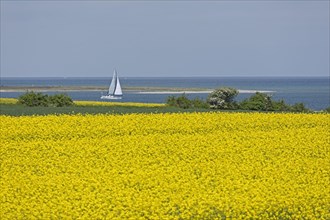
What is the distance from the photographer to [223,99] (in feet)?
134

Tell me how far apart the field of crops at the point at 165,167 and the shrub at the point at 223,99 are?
1160 centimetres

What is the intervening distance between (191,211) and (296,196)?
2.37 meters

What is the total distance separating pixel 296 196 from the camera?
15.7 meters

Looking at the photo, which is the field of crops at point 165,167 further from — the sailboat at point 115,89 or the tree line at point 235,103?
the sailboat at point 115,89

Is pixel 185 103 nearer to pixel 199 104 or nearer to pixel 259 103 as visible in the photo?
pixel 199 104

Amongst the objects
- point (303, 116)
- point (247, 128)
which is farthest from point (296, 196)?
point (303, 116)

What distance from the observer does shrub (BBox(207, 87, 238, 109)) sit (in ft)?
132

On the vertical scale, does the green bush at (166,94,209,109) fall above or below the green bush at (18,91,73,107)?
below

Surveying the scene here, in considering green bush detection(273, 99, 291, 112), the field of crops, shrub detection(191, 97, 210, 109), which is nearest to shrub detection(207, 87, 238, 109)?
shrub detection(191, 97, 210, 109)

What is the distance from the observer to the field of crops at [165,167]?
48.3 feet

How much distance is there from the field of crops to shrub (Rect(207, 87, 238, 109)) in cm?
1160

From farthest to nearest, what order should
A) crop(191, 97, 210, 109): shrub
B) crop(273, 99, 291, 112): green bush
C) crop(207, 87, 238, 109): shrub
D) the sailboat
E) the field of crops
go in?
the sailboat < crop(191, 97, 210, 109): shrub < crop(207, 87, 238, 109): shrub < crop(273, 99, 291, 112): green bush < the field of crops

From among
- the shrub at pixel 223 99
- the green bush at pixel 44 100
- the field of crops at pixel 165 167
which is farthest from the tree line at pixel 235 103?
the field of crops at pixel 165 167

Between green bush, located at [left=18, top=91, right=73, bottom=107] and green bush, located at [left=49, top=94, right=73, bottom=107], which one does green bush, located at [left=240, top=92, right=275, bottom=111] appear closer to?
green bush, located at [left=49, top=94, right=73, bottom=107]
